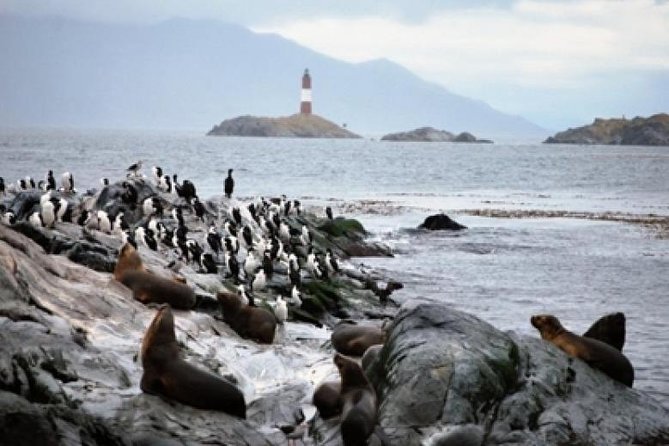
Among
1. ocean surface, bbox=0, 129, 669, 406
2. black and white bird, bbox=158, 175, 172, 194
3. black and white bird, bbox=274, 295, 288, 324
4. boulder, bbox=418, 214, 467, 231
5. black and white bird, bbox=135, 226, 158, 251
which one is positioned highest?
black and white bird, bbox=158, 175, 172, 194

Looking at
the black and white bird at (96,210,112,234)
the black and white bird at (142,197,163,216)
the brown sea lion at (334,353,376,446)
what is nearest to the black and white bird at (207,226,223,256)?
→ the black and white bird at (96,210,112,234)

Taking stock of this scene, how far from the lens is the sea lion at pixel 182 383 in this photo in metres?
9.97

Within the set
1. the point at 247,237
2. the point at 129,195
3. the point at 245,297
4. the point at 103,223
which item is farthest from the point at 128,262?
the point at 129,195

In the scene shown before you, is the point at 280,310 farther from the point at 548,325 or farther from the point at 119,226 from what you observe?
the point at 119,226

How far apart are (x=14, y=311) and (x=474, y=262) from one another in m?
20.3

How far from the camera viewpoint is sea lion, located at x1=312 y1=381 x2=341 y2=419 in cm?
1069

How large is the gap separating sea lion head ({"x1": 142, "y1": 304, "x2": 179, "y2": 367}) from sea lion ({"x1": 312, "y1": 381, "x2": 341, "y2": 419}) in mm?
1642

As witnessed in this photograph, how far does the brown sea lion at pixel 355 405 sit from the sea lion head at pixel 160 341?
5.84ft

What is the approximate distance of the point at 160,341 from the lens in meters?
10.4

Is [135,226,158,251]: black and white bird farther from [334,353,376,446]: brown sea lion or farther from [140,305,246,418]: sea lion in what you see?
[334,353,376,446]: brown sea lion

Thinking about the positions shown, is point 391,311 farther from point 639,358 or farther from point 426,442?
point 426,442

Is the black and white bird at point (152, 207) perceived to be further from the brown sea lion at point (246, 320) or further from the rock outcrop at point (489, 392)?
the rock outcrop at point (489, 392)

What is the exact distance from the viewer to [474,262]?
29609 mm

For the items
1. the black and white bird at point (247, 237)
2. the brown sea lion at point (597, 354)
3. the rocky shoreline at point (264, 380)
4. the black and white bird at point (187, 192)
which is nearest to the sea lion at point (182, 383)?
the rocky shoreline at point (264, 380)
